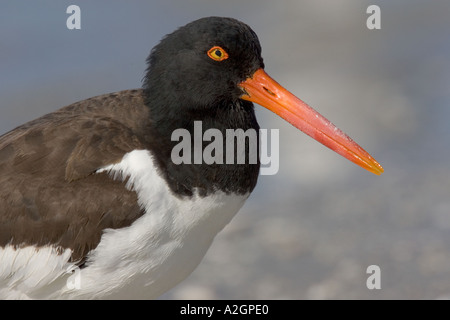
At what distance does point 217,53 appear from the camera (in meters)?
5.39

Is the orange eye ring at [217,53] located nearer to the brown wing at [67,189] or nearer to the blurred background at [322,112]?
the brown wing at [67,189]

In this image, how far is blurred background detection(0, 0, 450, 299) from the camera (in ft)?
24.4

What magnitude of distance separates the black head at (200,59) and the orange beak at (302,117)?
26cm

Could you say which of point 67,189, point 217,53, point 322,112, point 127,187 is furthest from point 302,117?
point 322,112

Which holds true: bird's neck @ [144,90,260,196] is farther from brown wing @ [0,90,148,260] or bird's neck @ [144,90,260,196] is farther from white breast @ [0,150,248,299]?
brown wing @ [0,90,148,260]

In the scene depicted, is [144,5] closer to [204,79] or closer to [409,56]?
[409,56]

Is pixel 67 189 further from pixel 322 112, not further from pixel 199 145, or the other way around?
pixel 322 112

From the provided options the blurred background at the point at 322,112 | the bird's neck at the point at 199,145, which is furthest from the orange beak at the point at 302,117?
the blurred background at the point at 322,112

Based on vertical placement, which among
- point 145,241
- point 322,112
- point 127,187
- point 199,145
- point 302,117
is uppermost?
point 322,112

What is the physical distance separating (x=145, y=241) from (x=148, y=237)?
3cm

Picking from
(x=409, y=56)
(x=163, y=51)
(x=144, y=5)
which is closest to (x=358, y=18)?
(x=409, y=56)

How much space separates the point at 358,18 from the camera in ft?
39.8

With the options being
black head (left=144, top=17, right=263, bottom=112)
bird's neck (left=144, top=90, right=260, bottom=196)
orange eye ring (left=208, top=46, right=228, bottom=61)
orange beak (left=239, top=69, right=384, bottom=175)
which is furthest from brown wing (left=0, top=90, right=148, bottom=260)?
orange beak (left=239, top=69, right=384, bottom=175)

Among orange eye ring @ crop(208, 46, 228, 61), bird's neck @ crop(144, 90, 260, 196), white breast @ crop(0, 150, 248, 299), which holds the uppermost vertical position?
orange eye ring @ crop(208, 46, 228, 61)
